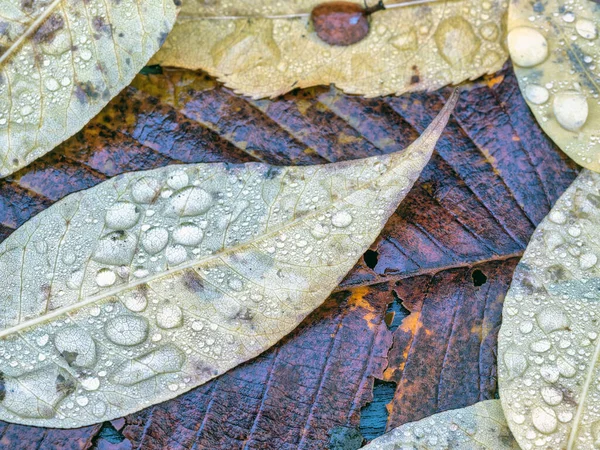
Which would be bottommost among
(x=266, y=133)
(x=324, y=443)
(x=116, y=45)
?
(x=324, y=443)

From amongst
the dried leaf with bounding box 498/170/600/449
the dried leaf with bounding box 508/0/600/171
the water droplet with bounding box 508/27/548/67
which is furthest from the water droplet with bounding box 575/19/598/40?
the dried leaf with bounding box 498/170/600/449

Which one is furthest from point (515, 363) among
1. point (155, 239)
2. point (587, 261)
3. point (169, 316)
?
point (155, 239)

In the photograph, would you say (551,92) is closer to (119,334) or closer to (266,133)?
(266,133)

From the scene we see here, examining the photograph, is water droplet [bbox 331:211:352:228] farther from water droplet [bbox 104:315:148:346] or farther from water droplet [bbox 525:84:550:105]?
water droplet [bbox 525:84:550:105]

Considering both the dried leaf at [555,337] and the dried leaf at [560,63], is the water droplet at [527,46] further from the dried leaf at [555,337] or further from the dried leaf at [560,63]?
the dried leaf at [555,337]

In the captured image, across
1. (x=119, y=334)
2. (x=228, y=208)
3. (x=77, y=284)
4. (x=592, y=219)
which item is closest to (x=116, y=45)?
(x=228, y=208)

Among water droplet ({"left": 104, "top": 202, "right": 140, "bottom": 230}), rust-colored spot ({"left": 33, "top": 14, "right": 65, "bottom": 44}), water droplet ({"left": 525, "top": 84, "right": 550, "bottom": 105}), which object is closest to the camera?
water droplet ({"left": 104, "top": 202, "right": 140, "bottom": 230})

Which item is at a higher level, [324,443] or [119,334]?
[119,334]
